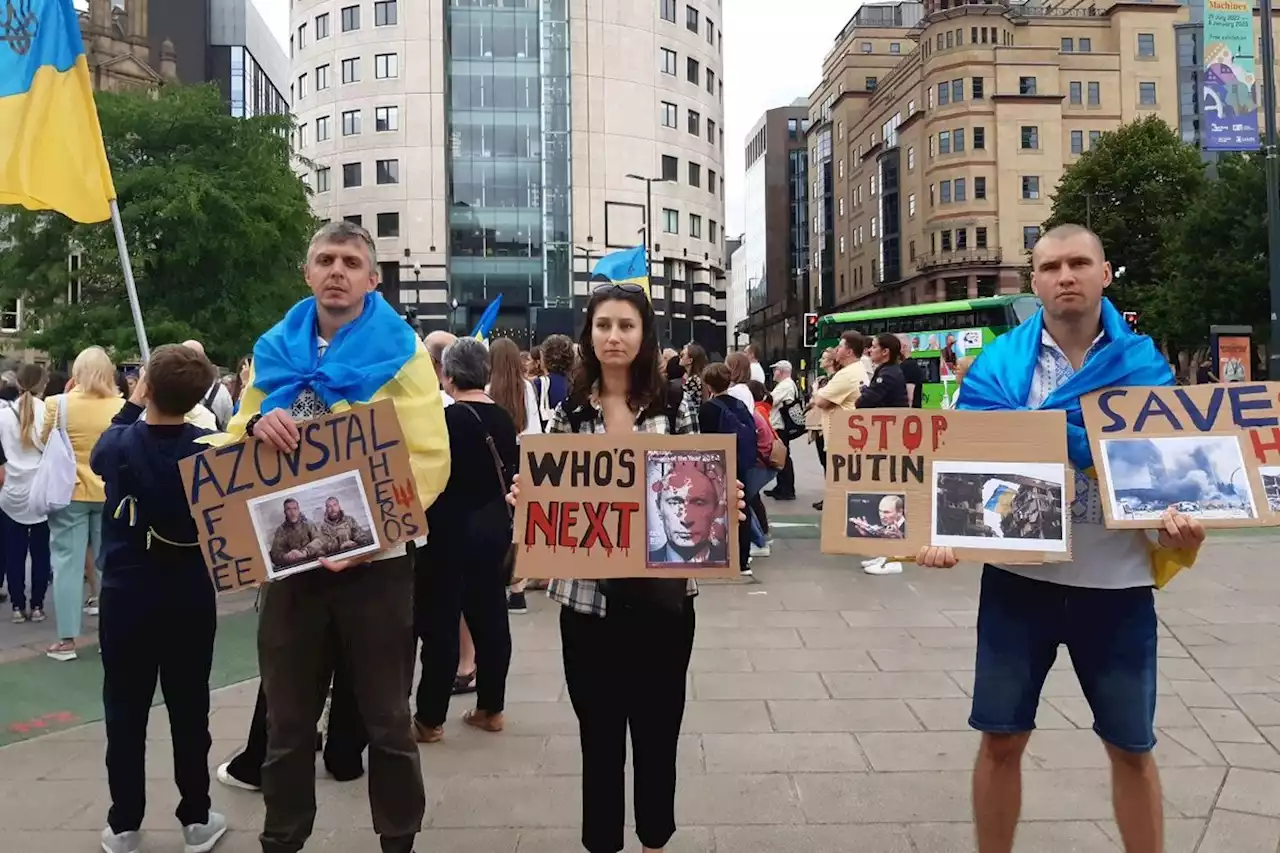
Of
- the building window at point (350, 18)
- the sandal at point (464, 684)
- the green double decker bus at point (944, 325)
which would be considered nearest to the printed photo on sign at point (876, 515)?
the sandal at point (464, 684)

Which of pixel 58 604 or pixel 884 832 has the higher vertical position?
pixel 58 604

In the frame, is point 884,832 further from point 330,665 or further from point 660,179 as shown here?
point 660,179

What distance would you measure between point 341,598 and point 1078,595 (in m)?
2.30

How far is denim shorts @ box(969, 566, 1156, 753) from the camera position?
2928mm

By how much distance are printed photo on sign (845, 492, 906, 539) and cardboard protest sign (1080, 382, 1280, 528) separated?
579 millimetres

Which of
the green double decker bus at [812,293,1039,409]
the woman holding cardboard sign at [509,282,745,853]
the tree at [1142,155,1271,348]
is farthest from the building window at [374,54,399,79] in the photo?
the woman holding cardboard sign at [509,282,745,853]

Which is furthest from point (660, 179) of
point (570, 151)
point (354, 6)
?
point (354, 6)

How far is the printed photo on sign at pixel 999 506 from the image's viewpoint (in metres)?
2.86

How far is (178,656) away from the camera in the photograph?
368 centimetres

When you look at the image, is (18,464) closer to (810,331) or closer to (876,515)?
(876,515)

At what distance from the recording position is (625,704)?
322 cm

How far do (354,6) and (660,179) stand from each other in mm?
21512

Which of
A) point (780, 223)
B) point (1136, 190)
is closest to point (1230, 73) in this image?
point (1136, 190)

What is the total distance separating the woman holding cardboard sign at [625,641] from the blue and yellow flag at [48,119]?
12.1 feet
